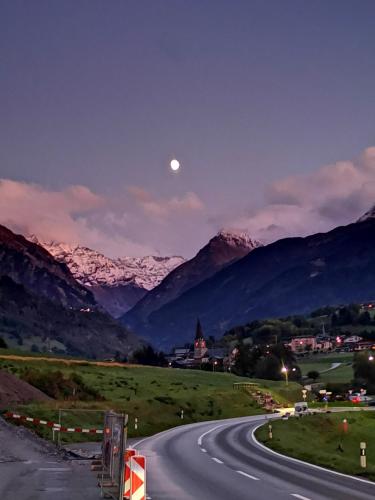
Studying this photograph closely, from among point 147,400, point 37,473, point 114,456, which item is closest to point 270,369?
point 147,400

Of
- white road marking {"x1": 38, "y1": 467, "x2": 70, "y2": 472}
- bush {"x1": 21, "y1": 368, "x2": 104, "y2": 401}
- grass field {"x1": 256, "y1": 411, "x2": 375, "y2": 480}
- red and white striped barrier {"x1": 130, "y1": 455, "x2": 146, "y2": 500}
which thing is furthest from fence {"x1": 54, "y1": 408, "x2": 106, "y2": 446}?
red and white striped barrier {"x1": 130, "y1": 455, "x2": 146, "y2": 500}

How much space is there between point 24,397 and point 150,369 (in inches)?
3521

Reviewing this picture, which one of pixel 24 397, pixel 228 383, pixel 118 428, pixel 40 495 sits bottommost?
pixel 40 495

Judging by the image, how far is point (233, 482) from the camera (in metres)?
26.1

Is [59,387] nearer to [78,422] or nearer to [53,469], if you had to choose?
[78,422]

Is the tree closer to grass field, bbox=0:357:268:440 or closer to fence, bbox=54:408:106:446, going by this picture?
grass field, bbox=0:357:268:440

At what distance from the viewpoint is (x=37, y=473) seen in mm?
28312

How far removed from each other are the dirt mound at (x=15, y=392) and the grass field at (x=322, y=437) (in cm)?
1851

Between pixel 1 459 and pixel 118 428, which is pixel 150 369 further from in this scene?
pixel 118 428

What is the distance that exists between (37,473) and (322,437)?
1539 inches

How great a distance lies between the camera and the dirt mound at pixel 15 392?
58556 millimetres

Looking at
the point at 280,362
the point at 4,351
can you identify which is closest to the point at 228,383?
the point at 4,351

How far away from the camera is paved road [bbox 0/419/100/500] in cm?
2259

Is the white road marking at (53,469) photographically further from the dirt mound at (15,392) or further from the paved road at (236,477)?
the dirt mound at (15,392)
